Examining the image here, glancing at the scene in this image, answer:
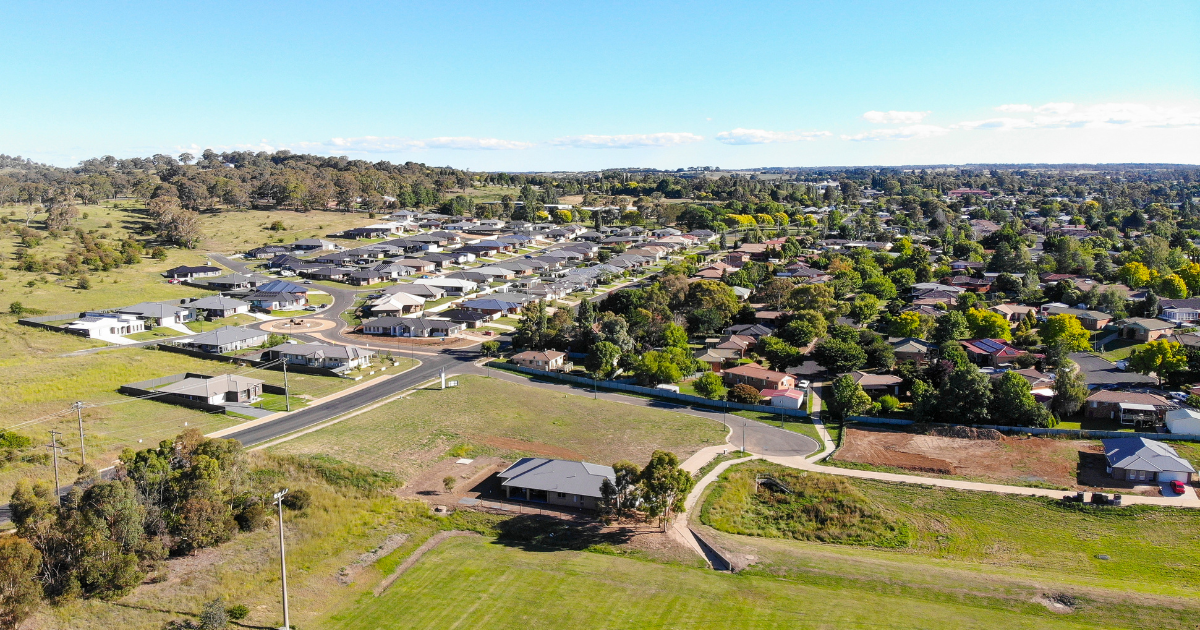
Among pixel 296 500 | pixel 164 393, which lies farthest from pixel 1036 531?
pixel 164 393

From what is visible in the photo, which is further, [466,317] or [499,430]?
[466,317]

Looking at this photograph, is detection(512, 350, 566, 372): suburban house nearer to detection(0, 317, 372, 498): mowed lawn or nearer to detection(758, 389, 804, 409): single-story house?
detection(0, 317, 372, 498): mowed lawn

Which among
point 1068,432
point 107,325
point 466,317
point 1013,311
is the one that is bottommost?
point 1068,432

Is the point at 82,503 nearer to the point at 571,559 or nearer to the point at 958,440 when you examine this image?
the point at 571,559

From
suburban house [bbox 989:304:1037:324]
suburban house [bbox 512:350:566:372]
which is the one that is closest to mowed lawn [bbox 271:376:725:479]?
suburban house [bbox 512:350:566:372]

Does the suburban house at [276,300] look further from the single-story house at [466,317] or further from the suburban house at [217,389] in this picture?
the suburban house at [217,389]

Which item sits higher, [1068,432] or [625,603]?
[1068,432]

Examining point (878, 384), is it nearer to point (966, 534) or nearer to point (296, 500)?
point (966, 534)

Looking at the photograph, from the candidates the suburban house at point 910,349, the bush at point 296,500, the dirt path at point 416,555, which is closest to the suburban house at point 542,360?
the suburban house at point 910,349

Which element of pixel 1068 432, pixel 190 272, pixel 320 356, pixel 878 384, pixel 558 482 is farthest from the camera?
pixel 190 272
